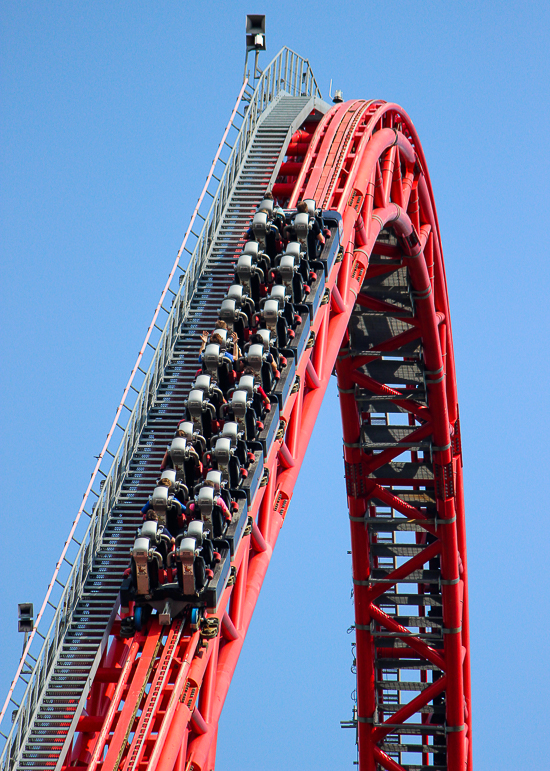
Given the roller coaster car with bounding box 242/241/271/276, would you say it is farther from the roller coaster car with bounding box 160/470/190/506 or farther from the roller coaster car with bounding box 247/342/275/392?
the roller coaster car with bounding box 160/470/190/506

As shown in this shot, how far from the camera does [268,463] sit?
84.3ft

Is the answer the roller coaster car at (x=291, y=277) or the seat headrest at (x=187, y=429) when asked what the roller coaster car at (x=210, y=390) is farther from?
the roller coaster car at (x=291, y=277)

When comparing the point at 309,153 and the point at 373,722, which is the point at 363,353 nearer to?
the point at 309,153

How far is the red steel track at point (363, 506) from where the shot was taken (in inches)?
867

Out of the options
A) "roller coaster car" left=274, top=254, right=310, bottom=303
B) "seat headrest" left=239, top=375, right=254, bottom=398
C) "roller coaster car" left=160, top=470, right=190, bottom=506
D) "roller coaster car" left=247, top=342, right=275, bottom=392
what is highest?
"roller coaster car" left=274, top=254, right=310, bottom=303

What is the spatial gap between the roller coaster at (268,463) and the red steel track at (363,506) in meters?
0.06

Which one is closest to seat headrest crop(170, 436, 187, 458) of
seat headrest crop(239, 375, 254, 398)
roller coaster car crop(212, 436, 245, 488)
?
roller coaster car crop(212, 436, 245, 488)

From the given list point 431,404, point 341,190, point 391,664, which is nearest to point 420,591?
point 391,664

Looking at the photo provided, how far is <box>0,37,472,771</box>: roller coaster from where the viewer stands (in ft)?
73.6

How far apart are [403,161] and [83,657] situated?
803 inches

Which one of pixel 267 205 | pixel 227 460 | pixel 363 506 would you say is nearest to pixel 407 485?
pixel 363 506

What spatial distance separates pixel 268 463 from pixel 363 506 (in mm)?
18648

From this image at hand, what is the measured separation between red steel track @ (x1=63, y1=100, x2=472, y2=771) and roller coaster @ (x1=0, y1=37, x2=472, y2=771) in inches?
2.4

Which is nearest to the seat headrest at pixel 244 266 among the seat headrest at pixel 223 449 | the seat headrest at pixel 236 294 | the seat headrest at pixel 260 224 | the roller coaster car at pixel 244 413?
the seat headrest at pixel 236 294
